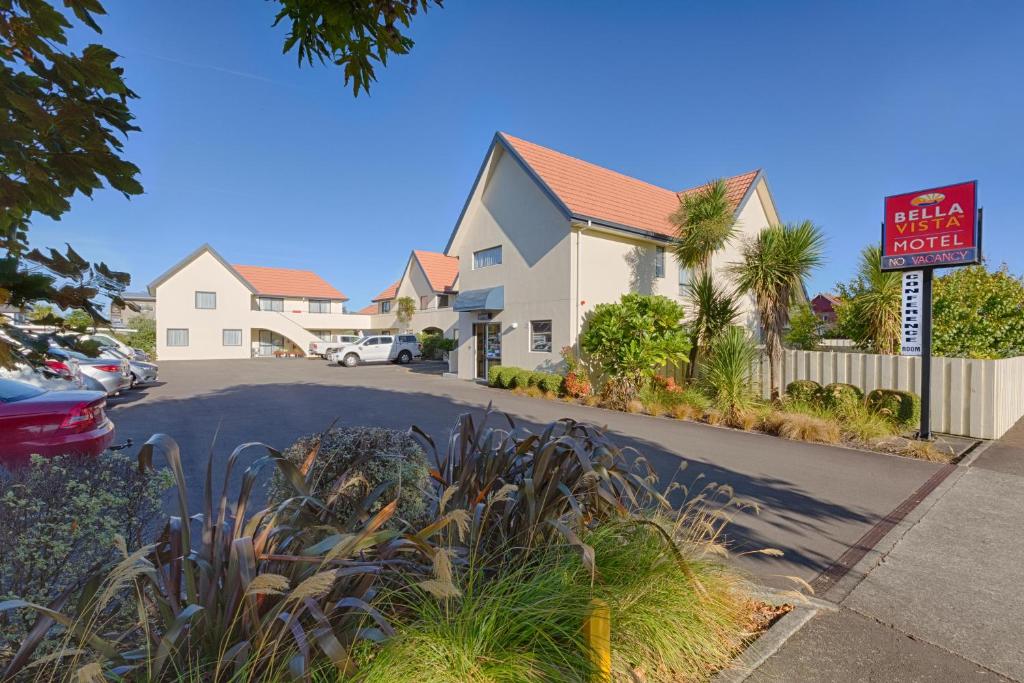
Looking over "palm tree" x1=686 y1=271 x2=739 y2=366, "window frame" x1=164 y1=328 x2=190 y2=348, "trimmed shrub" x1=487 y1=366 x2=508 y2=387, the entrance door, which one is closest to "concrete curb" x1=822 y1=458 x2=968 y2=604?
"palm tree" x1=686 y1=271 x2=739 y2=366

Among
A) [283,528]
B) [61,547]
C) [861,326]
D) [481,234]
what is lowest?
[61,547]

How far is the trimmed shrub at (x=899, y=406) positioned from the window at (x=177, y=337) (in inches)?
1669

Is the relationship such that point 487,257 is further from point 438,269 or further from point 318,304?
point 318,304

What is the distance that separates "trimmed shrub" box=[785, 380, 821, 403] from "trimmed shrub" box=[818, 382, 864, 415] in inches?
5.8

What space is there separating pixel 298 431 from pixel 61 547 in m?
7.28

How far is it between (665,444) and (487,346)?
11.6 metres

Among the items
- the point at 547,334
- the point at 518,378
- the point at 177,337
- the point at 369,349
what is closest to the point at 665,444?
the point at 518,378

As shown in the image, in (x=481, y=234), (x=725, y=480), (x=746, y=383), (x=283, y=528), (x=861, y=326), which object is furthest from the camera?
(x=481, y=234)

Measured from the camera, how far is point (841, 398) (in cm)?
987

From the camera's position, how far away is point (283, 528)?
2.08 meters

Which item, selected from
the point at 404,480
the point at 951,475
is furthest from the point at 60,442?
the point at 951,475

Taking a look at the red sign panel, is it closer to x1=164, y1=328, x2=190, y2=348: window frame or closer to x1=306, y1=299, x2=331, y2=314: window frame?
x1=164, y1=328, x2=190, y2=348: window frame

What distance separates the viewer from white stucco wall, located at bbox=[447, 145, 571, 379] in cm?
1567

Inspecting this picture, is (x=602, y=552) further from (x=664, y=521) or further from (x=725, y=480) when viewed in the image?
(x=725, y=480)
